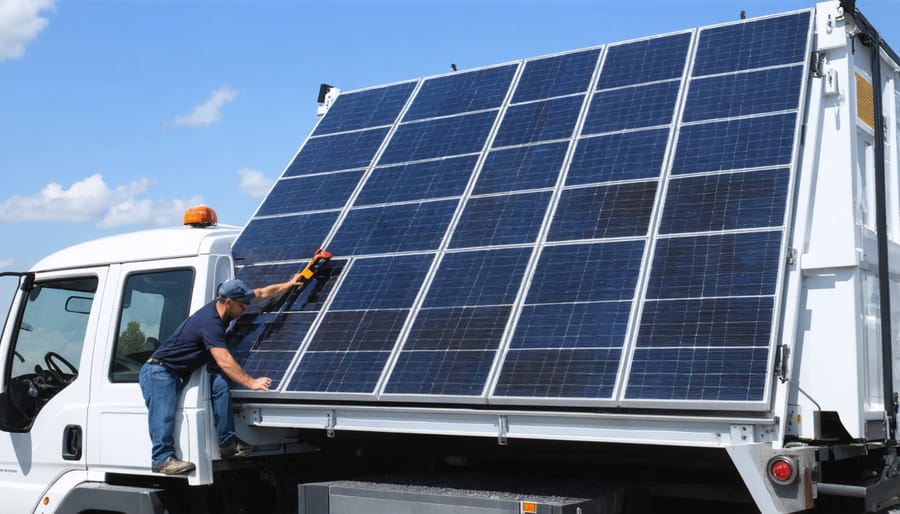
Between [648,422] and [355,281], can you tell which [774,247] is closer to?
[648,422]

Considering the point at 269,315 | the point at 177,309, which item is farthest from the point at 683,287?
the point at 177,309

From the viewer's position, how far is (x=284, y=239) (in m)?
8.03

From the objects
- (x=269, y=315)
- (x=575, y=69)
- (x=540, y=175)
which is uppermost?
(x=575, y=69)

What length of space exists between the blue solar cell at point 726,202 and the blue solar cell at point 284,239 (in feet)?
9.75

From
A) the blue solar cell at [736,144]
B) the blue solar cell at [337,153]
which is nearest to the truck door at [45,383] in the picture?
the blue solar cell at [337,153]

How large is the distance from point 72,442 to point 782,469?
556cm

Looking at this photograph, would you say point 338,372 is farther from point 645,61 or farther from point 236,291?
point 645,61

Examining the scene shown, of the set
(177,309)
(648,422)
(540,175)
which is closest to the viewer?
(648,422)

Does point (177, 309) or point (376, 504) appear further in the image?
point (177, 309)

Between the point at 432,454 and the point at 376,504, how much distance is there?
950mm

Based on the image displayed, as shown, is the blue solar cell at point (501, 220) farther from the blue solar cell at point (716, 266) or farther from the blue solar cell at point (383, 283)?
the blue solar cell at point (716, 266)

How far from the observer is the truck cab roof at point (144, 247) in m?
7.72

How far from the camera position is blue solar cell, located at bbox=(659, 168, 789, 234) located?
19.5ft

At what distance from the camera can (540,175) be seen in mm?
7145
